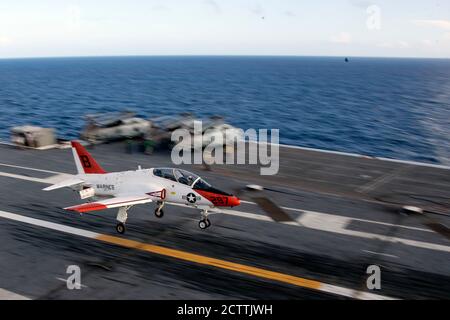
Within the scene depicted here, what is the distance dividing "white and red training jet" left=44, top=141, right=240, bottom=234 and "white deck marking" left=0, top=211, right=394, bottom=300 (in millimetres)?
1214

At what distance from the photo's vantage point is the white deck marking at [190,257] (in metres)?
14.8

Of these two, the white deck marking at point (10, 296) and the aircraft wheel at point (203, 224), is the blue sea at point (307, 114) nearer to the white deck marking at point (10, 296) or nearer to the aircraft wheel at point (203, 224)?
the aircraft wheel at point (203, 224)

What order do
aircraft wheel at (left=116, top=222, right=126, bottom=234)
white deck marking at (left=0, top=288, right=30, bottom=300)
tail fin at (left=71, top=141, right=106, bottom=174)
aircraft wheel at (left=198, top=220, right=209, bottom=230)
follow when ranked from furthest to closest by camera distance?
1. tail fin at (left=71, top=141, right=106, bottom=174)
2. aircraft wheel at (left=198, top=220, right=209, bottom=230)
3. aircraft wheel at (left=116, top=222, right=126, bottom=234)
4. white deck marking at (left=0, top=288, right=30, bottom=300)

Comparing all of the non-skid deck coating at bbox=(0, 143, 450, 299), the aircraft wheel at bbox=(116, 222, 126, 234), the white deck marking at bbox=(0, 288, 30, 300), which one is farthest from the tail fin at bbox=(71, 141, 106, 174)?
the white deck marking at bbox=(0, 288, 30, 300)

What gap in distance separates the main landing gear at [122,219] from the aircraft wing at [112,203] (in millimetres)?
537

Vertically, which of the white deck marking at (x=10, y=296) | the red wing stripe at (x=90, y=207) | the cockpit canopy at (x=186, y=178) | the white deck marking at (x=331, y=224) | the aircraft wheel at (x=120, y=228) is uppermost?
the cockpit canopy at (x=186, y=178)

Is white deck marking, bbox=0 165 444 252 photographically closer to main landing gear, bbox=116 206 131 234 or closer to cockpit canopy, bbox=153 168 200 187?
cockpit canopy, bbox=153 168 200 187

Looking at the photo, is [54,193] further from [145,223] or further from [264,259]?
[264,259]

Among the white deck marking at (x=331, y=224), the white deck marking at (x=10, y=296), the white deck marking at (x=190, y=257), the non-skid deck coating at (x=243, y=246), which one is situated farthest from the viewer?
the white deck marking at (x=331, y=224)

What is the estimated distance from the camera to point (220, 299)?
14.2m

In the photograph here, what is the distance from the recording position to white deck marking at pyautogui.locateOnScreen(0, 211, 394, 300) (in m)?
14.8

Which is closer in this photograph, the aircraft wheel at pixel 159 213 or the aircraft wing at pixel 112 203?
the aircraft wing at pixel 112 203

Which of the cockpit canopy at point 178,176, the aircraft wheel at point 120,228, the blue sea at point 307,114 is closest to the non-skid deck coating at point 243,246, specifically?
the aircraft wheel at point 120,228

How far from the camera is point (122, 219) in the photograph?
19.3 m
